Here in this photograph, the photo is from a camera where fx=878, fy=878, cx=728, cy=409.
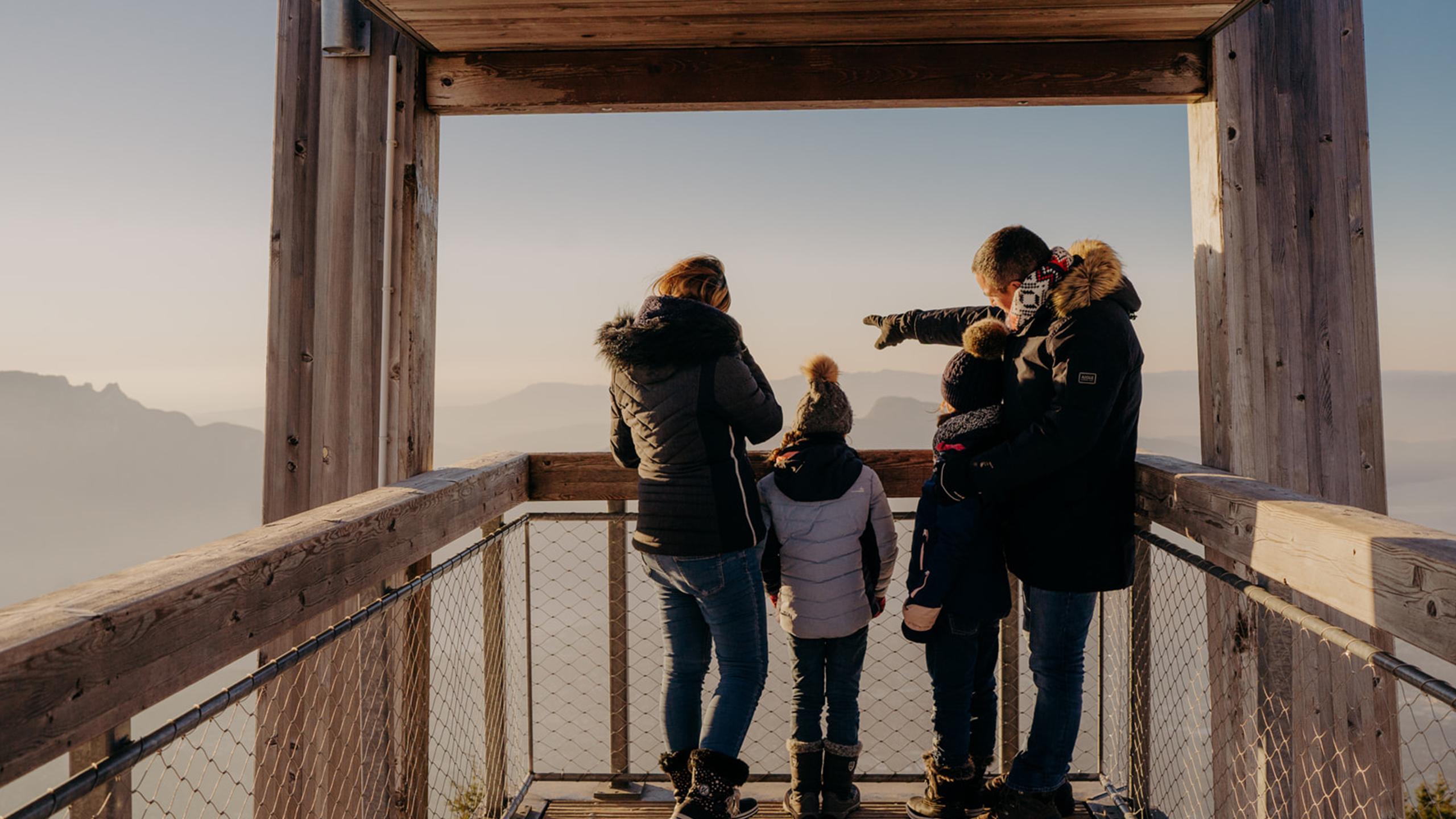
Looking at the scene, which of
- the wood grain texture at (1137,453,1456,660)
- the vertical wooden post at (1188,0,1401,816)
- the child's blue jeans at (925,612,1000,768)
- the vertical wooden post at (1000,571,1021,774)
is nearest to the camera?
the wood grain texture at (1137,453,1456,660)

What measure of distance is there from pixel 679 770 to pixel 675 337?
1.21 meters

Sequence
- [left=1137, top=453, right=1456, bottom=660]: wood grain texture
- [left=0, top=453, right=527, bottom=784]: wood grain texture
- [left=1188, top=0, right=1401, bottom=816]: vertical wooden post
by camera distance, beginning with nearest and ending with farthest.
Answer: [left=0, top=453, right=527, bottom=784]: wood grain texture, [left=1137, top=453, right=1456, bottom=660]: wood grain texture, [left=1188, top=0, right=1401, bottom=816]: vertical wooden post

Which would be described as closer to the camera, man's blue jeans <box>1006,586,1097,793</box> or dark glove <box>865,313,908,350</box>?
man's blue jeans <box>1006,586,1097,793</box>

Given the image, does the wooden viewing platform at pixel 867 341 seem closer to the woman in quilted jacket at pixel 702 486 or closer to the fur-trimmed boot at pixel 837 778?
the fur-trimmed boot at pixel 837 778

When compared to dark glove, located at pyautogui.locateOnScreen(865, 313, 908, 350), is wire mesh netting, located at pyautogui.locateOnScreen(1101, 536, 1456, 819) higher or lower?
lower

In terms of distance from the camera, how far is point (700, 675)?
2510 mm

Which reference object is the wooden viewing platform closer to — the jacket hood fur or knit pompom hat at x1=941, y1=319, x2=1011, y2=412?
knit pompom hat at x1=941, y1=319, x2=1011, y2=412

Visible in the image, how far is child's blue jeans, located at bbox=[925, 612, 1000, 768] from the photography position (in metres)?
2.48

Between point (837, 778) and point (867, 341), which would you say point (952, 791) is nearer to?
point (837, 778)

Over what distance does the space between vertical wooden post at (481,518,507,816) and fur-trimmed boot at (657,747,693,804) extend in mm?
791

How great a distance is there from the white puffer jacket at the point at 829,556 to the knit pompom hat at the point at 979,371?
0.34 metres

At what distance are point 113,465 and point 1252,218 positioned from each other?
13765 centimetres

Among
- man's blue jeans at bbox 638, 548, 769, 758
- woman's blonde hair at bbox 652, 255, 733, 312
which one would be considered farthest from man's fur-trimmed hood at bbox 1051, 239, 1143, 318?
man's blue jeans at bbox 638, 548, 769, 758

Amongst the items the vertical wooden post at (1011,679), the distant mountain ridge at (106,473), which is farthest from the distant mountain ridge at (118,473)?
the vertical wooden post at (1011,679)
